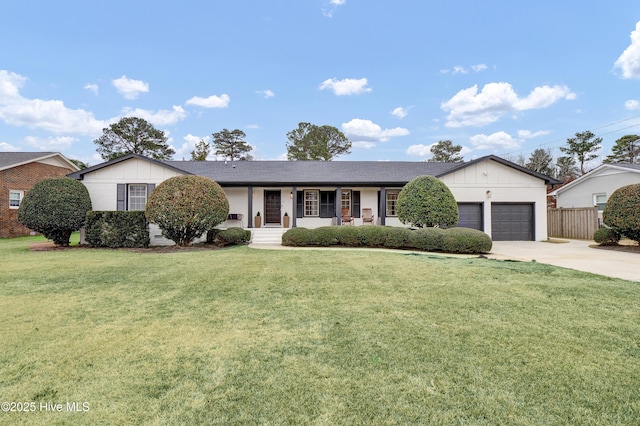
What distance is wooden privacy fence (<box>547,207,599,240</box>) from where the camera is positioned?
48.5 feet

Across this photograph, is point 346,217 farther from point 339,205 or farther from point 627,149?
point 627,149

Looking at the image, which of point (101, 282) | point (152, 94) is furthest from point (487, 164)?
point (152, 94)

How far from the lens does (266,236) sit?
44.4 feet

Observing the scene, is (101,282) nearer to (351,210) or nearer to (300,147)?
(351,210)

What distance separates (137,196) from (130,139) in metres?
21.5

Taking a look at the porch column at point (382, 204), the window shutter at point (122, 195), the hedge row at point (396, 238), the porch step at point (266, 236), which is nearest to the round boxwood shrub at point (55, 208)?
the window shutter at point (122, 195)

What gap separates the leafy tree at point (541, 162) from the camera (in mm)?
36469

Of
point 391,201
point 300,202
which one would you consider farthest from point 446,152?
point 300,202

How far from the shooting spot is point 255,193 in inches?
627

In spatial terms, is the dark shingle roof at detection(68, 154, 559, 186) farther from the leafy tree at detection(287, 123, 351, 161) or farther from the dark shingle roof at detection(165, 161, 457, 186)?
the leafy tree at detection(287, 123, 351, 161)

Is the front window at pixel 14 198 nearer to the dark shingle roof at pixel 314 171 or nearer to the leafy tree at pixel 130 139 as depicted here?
the dark shingle roof at pixel 314 171

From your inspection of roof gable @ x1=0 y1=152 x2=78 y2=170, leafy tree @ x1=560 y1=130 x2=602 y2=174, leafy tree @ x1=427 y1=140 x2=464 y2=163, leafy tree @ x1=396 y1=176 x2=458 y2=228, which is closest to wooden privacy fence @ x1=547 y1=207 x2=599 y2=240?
leafy tree @ x1=396 y1=176 x2=458 y2=228

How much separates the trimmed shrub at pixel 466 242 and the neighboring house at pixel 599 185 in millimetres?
10885

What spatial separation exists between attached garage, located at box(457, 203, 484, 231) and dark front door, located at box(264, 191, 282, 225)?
9.34 meters
